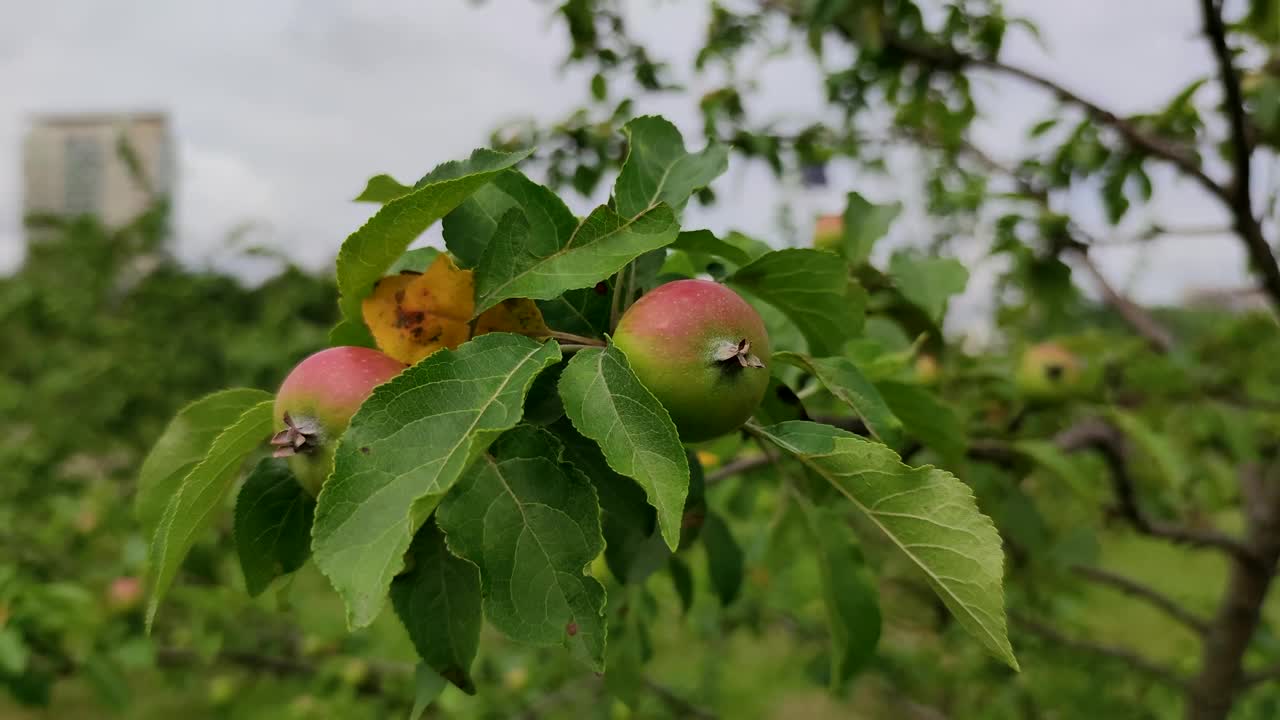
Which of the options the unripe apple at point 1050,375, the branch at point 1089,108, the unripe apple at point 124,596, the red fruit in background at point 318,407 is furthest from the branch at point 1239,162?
the unripe apple at point 124,596

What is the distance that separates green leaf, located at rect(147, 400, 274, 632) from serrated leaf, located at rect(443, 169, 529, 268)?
7.8 inches

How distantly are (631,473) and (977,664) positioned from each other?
272cm

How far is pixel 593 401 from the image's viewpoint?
59cm

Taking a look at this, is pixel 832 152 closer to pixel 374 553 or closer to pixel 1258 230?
pixel 1258 230

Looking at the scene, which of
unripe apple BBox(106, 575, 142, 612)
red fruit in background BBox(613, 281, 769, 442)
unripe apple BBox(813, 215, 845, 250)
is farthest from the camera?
unripe apple BBox(106, 575, 142, 612)

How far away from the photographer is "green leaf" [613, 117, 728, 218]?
27.7 inches

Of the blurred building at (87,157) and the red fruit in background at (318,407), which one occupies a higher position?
the red fruit in background at (318,407)

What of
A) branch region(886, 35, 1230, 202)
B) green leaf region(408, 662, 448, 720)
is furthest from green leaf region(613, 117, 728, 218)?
branch region(886, 35, 1230, 202)

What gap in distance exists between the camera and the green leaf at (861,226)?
111 cm

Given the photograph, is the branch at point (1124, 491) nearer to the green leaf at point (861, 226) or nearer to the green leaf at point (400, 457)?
the green leaf at point (861, 226)

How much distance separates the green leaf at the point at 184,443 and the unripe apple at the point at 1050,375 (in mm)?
1481

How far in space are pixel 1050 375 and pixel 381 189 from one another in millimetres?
1522

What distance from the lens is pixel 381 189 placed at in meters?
0.71

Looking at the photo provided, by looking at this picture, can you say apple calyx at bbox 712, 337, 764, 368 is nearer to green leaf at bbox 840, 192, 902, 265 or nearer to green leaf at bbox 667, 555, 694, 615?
green leaf at bbox 840, 192, 902, 265
